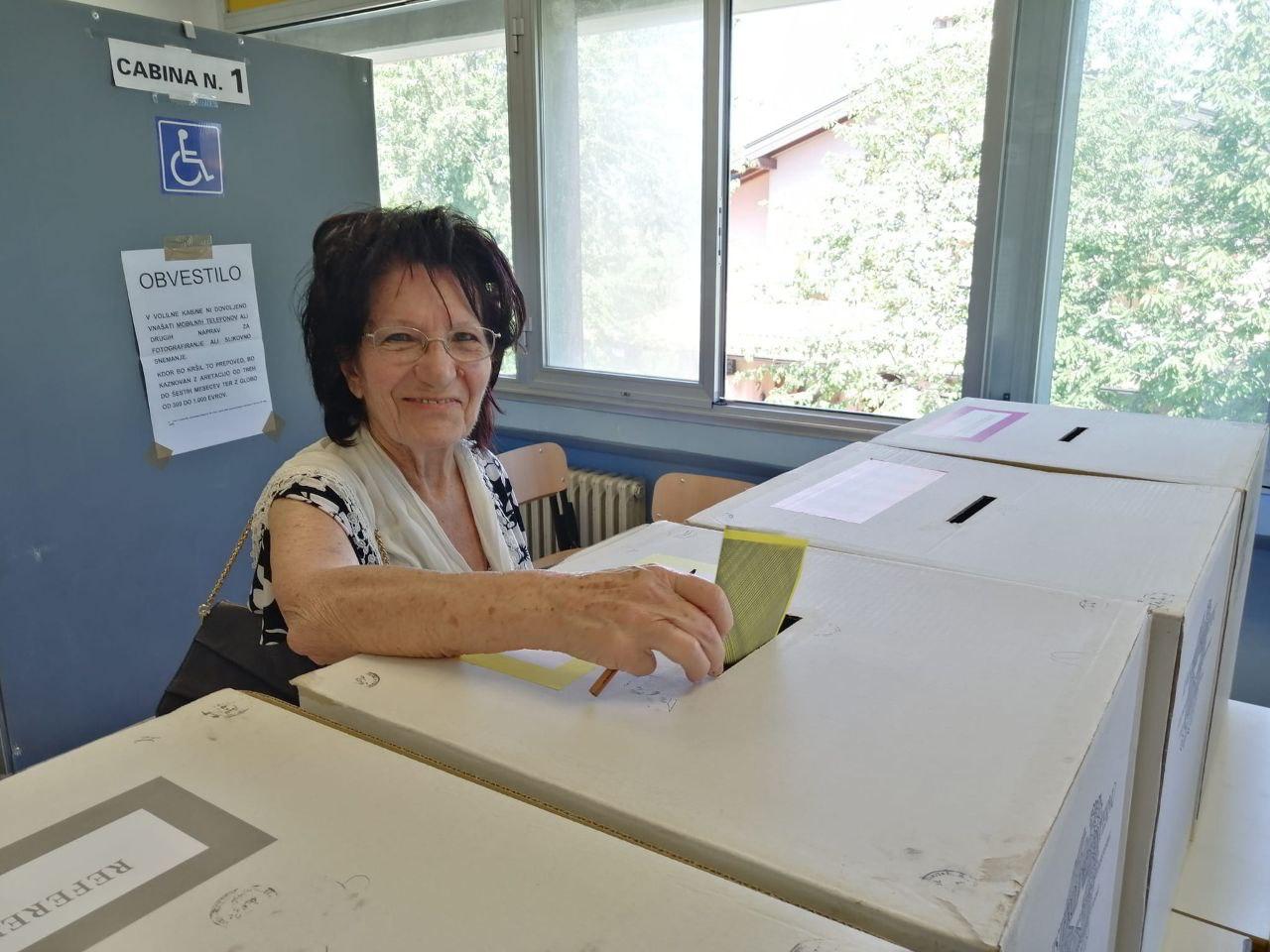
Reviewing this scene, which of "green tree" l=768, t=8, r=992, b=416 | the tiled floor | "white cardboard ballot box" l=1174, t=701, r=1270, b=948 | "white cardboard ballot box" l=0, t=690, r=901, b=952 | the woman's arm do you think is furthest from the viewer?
"green tree" l=768, t=8, r=992, b=416

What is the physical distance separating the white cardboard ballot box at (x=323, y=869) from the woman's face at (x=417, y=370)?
0.77 m

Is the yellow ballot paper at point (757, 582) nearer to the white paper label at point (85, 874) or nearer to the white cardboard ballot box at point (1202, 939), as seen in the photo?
the white paper label at point (85, 874)

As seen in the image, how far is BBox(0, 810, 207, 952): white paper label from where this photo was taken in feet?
1.28

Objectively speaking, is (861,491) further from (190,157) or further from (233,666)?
(190,157)

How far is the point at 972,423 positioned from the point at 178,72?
1851 mm

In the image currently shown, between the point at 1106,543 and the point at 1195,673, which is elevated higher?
the point at 1106,543

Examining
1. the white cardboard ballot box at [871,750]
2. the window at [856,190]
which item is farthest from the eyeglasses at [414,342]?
the window at [856,190]

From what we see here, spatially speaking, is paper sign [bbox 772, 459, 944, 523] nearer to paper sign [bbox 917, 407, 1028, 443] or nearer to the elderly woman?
paper sign [bbox 917, 407, 1028, 443]

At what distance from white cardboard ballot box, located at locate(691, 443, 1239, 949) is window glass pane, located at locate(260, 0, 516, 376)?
229cm

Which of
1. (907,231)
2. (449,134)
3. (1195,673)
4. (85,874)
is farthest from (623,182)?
(85,874)

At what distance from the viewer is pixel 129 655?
215 cm

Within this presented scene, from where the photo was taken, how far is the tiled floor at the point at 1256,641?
205 centimetres

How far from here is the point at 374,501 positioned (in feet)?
3.93

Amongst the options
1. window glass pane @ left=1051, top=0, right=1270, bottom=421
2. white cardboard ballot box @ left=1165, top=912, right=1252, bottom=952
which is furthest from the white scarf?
window glass pane @ left=1051, top=0, right=1270, bottom=421
